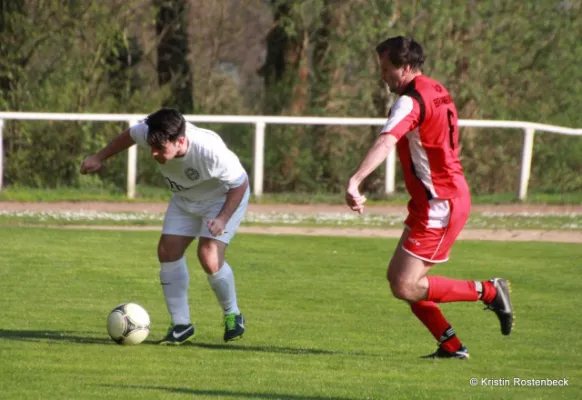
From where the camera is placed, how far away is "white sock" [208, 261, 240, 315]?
27.5 ft

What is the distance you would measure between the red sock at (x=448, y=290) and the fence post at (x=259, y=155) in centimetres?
1317

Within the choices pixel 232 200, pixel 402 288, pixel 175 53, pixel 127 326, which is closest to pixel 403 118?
pixel 402 288

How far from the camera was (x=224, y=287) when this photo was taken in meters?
8.41

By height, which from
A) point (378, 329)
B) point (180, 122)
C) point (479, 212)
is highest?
point (180, 122)

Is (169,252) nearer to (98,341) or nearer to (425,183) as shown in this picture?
(98,341)

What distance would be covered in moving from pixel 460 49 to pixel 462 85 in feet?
2.22

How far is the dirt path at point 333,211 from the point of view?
16.2 meters

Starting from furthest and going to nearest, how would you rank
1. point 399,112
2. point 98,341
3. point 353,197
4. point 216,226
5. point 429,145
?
point 98,341, point 216,226, point 429,145, point 399,112, point 353,197

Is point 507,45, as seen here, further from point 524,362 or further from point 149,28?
point 524,362

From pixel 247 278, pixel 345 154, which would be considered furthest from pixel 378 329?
pixel 345 154

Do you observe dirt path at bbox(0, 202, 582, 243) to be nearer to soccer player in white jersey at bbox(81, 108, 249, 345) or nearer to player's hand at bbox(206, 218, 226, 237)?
soccer player in white jersey at bbox(81, 108, 249, 345)

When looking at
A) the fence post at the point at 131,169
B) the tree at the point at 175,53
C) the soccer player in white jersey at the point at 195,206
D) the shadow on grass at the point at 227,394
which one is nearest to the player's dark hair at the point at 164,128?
the soccer player in white jersey at the point at 195,206

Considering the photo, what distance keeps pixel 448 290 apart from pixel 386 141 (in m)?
1.13

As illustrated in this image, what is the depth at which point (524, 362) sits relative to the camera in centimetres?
791
